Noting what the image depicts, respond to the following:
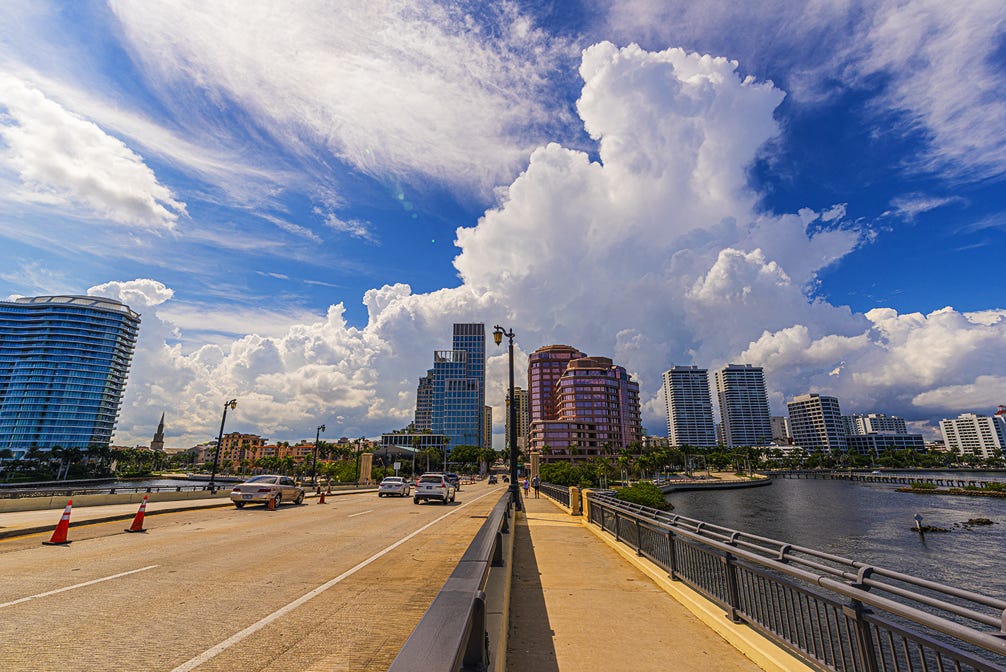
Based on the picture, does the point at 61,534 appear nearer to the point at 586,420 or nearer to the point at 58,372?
the point at 586,420

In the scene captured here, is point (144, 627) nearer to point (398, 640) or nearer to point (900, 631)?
point (398, 640)

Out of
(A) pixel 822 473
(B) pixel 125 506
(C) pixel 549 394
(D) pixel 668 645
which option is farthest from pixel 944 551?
(A) pixel 822 473

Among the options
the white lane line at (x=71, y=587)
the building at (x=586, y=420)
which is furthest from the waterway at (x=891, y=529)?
the building at (x=586, y=420)

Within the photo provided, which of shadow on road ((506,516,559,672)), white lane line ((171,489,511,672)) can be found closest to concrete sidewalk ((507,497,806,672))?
shadow on road ((506,516,559,672))

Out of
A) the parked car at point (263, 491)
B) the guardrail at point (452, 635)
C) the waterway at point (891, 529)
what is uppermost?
the guardrail at point (452, 635)


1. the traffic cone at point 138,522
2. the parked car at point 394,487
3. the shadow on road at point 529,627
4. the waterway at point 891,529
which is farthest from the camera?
the waterway at point 891,529

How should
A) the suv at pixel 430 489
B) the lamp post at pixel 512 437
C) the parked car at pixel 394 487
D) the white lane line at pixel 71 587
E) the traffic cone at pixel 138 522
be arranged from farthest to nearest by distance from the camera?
the parked car at pixel 394 487
the suv at pixel 430 489
the lamp post at pixel 512 437
the traffic cone at pixel 138 522
the white lane line at pixel 71 587

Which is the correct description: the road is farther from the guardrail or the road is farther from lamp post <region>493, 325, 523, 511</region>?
lamp post <region>493, 325, 523, 511</region>

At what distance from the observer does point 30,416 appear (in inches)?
6393

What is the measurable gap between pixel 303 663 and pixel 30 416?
225m

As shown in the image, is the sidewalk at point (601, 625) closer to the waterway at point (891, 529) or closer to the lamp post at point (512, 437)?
the lamp post at point (512, 437)

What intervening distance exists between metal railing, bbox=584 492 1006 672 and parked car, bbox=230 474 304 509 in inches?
721

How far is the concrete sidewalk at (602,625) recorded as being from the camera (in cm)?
510

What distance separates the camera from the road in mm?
4777
